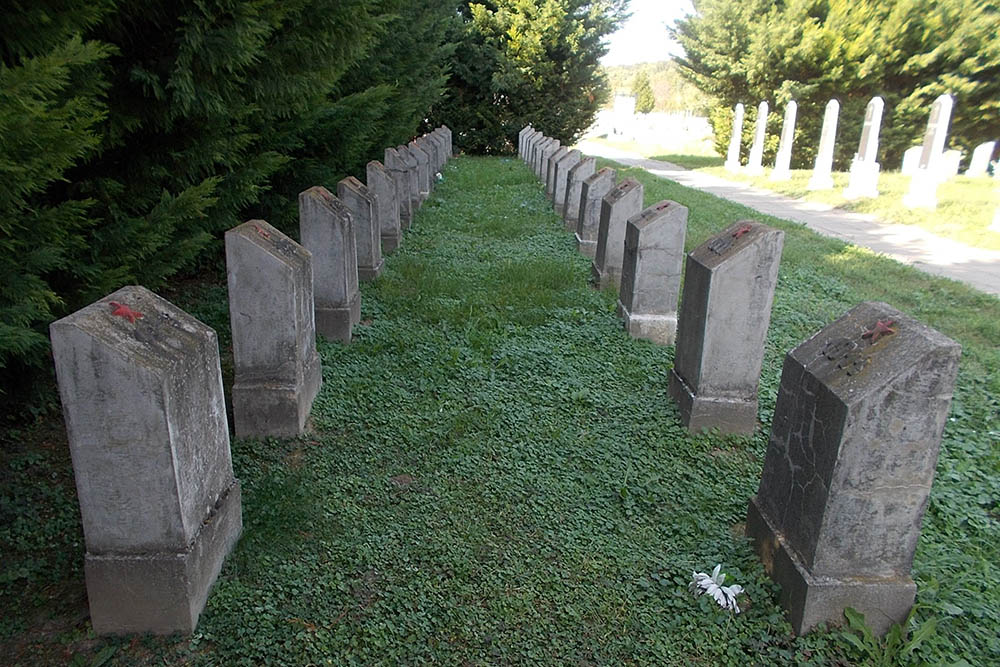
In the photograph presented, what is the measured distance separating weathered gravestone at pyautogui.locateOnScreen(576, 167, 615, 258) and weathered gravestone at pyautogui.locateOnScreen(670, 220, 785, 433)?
4.07 meters

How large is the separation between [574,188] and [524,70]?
1640 centimetres

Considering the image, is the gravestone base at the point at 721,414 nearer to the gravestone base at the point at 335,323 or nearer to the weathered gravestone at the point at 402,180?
the gravestone base at the point at 335,323

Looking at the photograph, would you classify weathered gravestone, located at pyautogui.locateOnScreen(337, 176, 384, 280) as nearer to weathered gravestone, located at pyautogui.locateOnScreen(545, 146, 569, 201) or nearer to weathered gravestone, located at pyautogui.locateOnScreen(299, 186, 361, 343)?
weathered gravestone, located at pyautogui.locateOnScreen(299, 186, 361, 343)

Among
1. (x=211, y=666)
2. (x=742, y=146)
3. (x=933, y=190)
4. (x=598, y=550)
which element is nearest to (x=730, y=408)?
(x=598, y=550)

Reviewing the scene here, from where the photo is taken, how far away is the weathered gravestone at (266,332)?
12.6 ft

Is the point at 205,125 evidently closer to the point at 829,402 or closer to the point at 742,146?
the point at 829,402

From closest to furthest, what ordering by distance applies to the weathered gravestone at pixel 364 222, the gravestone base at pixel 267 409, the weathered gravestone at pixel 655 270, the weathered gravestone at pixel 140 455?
the weathered gravestone at pixel 140 455 → the gravestone base at pixel 267 409 → the weathered gravestone at pixel 655 270 → the weathered gravestone at pixel 364 222

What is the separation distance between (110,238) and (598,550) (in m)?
2.91

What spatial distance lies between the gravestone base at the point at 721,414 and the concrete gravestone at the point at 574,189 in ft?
20.1

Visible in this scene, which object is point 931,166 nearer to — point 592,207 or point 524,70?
point 592,207

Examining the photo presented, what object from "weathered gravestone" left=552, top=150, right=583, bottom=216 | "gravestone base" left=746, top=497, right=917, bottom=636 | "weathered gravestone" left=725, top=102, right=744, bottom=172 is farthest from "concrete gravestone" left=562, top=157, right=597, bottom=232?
"weathered gravestone" left=725, top=102, right=744, bottom=172

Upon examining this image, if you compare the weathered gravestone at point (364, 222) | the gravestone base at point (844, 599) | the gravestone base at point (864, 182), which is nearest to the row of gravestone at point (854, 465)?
the gravestone base at point (844, 599)

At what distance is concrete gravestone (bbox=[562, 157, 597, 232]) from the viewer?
10094 mm

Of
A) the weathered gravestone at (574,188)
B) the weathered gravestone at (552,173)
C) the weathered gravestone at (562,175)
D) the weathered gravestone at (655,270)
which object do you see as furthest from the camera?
the weathered gravestone at (552,173)
